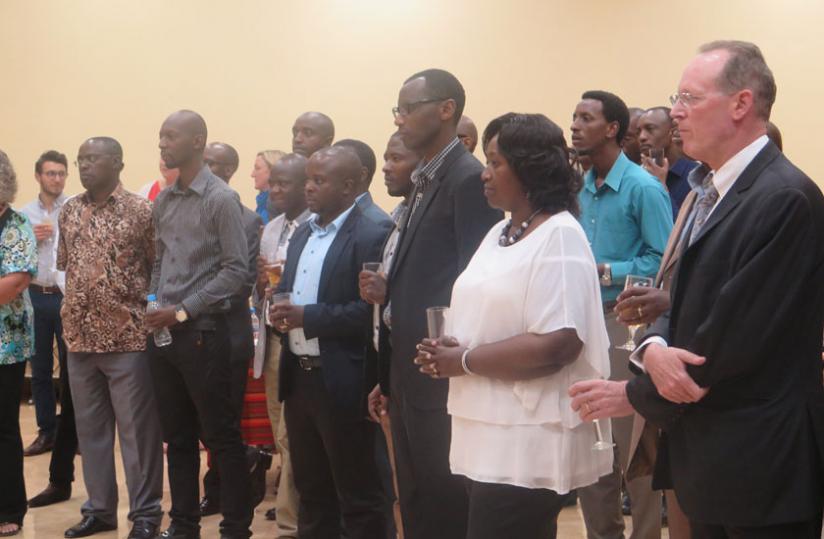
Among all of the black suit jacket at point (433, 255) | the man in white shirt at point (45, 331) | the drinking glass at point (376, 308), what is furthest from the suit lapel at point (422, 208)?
the man in white shirt at point (45, 331)

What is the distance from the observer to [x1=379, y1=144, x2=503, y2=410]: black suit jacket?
11.1ft

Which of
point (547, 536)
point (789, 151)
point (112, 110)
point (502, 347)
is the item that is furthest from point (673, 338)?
point (112, 110)

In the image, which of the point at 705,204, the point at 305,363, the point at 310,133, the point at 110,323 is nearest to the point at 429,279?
the point at 705,204

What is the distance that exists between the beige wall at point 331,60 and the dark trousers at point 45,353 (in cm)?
214

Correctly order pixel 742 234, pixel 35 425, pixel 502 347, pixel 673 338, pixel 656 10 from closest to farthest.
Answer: pixel 742 234, pixel 673 338, pixel 502 347, pixel 35 425, pixel 656 10

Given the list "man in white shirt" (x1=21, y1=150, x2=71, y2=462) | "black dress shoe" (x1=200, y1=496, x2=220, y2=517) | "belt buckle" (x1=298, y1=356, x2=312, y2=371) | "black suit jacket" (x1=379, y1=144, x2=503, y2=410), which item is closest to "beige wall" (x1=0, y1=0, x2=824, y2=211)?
"man in white shirt" (x1=21, y1=150, x2=71, y2=462)

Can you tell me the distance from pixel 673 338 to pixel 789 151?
20.6 ft

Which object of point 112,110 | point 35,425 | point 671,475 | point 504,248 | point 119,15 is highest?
point 119,15

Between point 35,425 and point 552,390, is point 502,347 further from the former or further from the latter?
point 35,425

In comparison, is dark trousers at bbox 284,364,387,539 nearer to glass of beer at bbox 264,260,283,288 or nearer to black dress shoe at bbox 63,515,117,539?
glass of beer at bbox 264,260,283,288

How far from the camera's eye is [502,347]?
279cm

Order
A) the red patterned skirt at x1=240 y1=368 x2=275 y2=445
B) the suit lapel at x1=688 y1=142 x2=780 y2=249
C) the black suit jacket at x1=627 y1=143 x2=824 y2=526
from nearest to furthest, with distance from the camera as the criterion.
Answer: the black suit jacket at x1=627 y1=143 x2=824 y2=526
the suit lapel at x1=688 y1=142 x2=780 y2=249
the red patterned skirt at x1=240 y1=368 x2=275 y2=445

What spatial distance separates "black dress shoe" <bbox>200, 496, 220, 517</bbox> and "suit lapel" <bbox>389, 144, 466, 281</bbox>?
8.47ft

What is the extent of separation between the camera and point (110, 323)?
5.05 m
